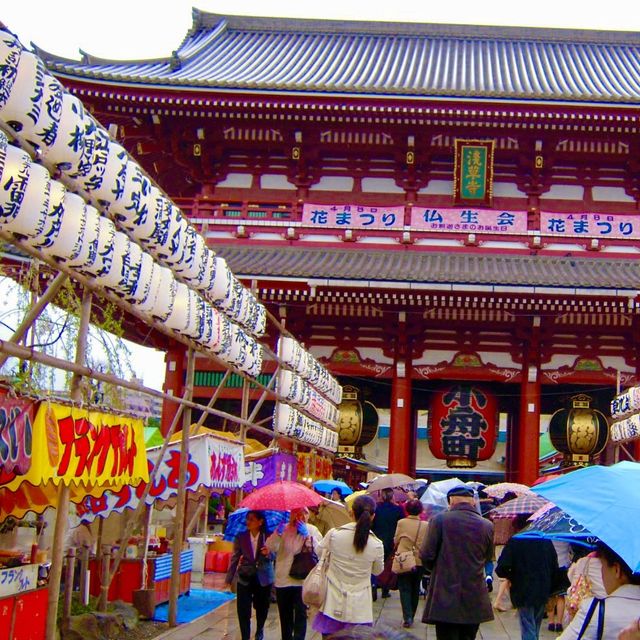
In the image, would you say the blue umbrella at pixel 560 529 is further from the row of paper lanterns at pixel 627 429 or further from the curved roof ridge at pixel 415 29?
the curved roof ridge at pixel 415 29

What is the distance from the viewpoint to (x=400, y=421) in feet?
60.0

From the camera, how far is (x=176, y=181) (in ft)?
69.6

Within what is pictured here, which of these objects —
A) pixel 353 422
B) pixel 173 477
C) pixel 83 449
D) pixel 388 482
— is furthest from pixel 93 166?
pixel 353 422

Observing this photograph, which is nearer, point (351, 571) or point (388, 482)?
point (351, 571)

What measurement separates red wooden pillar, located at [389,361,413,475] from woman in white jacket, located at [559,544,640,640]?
13704 mm

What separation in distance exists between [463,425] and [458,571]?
1189cm

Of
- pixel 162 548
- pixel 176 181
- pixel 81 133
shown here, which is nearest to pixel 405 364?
pixel 176 181

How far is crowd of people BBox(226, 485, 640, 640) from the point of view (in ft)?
14.4

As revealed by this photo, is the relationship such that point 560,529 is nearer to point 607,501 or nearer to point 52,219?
point 607,501

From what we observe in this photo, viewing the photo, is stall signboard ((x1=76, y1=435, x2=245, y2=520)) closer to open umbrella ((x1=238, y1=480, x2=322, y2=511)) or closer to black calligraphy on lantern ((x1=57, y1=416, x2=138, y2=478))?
open umbrella ((x1=238, y1=480, x2=322, y2=511))

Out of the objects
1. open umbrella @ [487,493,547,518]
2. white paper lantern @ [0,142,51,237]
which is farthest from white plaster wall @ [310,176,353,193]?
white paper lantern @ [0,142,51,237]

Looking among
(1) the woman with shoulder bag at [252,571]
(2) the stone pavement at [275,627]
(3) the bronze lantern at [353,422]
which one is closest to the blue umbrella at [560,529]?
(2) the stone pavement at [275,627]

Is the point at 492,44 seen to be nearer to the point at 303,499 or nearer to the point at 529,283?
the point at 529,283

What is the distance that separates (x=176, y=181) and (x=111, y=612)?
13.8m
